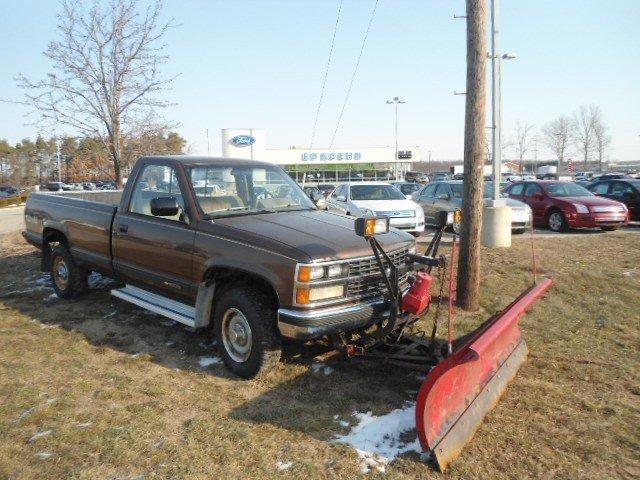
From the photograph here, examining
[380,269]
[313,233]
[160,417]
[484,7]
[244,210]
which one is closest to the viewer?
[160,417]

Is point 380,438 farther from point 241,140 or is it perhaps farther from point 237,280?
point 241,140

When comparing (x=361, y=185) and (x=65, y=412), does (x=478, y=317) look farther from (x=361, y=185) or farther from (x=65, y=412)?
(x=361, y=185)

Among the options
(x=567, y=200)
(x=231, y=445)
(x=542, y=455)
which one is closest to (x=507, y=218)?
(x=567, y=200)

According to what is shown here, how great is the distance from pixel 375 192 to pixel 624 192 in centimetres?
819

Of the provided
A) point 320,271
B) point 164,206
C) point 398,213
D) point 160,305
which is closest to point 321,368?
point 320,271

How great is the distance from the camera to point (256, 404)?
13.9 feet

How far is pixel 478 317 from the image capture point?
6.57m

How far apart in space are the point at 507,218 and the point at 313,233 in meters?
6.28

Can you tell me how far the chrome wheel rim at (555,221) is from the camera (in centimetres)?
1407

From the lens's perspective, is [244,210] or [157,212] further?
[244,210]

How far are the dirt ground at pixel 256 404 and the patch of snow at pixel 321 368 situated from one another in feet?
0.08

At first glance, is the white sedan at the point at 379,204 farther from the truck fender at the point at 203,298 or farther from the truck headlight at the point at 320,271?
the truck headlight at the point at 320,271

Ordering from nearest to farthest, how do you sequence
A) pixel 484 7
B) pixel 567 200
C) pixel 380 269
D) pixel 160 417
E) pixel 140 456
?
pixel 140 456 < pixel 160 417 < pixel 380 269 < pixel 484 7 < pixel 567 200

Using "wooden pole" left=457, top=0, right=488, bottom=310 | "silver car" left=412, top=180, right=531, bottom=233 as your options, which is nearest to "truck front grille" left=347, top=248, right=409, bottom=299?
"wooden pole" left=457, top=0, right=488, bottom=310
